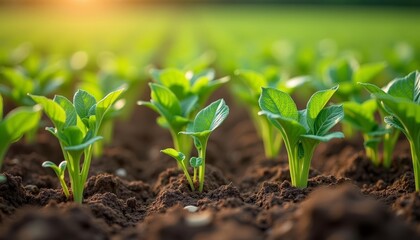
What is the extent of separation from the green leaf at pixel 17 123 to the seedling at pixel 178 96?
711 mm

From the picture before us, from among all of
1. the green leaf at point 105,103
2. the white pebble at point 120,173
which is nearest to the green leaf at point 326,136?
the green leaf at point 105,103

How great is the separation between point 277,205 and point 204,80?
1264 mm

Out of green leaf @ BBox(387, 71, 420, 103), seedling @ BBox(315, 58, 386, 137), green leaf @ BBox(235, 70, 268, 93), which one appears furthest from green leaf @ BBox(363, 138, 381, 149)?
green leaf @ BBox(235, 70, 268, 93)

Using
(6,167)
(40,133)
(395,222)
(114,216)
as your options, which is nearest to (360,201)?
(395,222)

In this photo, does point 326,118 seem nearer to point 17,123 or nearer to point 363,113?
point 363,113

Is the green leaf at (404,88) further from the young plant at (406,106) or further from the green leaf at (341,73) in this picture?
the green leaf at (341,73)

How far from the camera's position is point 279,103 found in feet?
9.25

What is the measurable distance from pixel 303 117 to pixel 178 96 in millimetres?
1105

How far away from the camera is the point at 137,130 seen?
17.7 ft

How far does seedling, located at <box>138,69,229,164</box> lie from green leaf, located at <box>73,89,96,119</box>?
12.5 inches

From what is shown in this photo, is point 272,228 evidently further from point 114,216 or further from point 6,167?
point 6,167

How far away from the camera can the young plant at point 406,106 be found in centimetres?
248

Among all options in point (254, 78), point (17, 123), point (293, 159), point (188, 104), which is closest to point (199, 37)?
point (254, 78)

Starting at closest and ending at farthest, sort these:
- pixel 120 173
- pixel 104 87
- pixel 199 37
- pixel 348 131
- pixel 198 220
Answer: pixel 198 220 → pixel 120 173 → pixel 104 87 → pixel 348 131 → pixel 199 37
